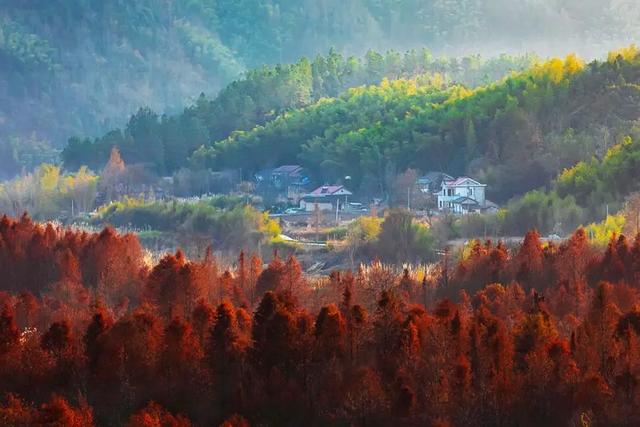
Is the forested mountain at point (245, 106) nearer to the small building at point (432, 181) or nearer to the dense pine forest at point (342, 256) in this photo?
the dense pine forest at point (342, 256)

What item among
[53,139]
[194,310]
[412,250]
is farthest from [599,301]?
[53,139]

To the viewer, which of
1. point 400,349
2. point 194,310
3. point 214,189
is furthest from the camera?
point 214,189

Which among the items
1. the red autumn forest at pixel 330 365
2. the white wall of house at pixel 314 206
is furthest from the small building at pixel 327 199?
the red autumn forest at pixel 330 365

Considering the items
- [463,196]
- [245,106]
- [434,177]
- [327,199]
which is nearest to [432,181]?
[434,177]

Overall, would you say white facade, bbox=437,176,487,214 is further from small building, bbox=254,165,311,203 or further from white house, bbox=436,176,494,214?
small building, bbox=254,165,311,203

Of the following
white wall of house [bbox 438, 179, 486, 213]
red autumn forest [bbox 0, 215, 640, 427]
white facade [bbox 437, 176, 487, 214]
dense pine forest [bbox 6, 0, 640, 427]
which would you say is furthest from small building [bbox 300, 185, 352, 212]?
red autumn forest [bbox 0, 215, 640, 427]

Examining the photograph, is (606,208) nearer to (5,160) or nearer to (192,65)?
(5,160)

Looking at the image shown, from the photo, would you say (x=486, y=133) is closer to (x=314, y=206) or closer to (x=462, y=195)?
(x=462, y=195)
